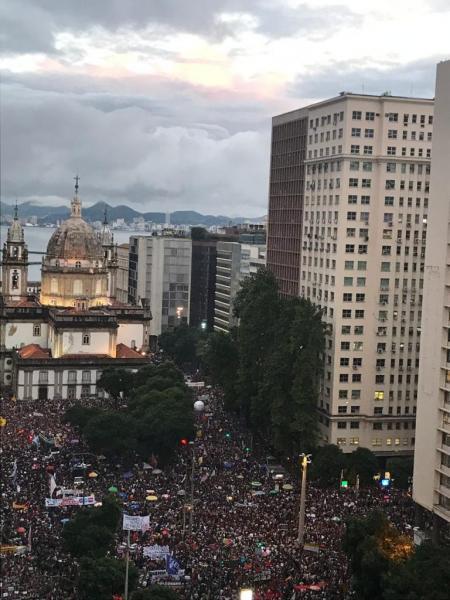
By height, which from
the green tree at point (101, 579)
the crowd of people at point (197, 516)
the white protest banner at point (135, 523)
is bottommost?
the crowd of people at point (197, 516)

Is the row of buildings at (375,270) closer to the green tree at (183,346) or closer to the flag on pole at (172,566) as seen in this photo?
the flag on pole at (172,566)

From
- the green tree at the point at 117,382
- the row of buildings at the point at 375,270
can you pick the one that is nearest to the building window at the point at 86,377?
the green tree at the point at 117,382

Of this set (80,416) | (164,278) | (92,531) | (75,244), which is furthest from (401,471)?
(164,278)

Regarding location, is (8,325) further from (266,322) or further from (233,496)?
(233,496)

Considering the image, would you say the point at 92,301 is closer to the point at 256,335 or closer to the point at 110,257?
the point at 110,257

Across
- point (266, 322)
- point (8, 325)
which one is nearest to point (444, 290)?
point (266, 322)

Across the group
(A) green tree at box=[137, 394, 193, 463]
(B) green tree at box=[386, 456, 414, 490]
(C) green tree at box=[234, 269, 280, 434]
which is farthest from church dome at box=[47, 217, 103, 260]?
(B) green tree at box=[386, 456, 414, 490]
